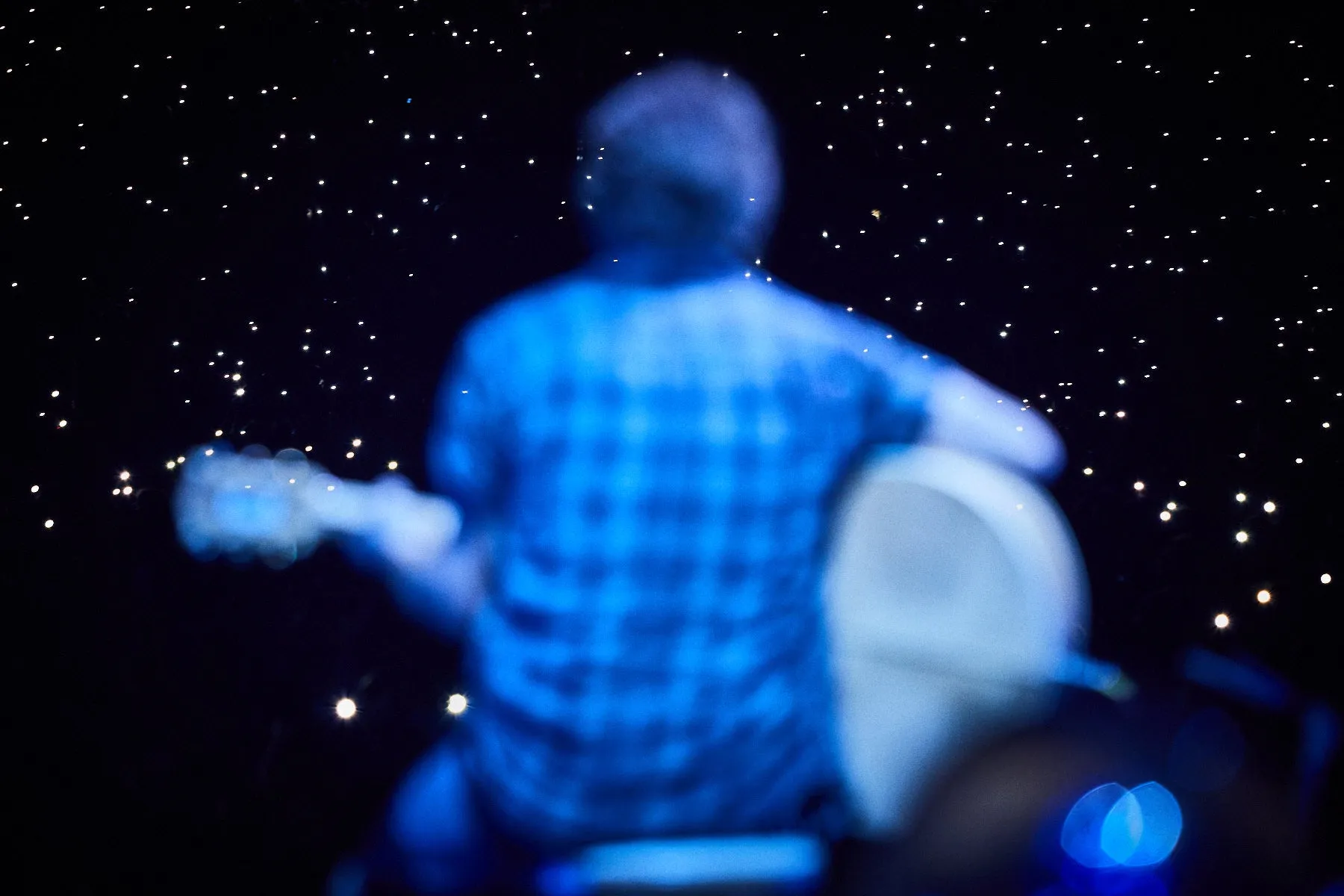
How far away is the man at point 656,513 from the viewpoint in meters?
0.94

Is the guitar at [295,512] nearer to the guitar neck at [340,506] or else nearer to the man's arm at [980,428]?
the guitar neck at [340,506]

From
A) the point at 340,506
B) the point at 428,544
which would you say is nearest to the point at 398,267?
the point at 340,506

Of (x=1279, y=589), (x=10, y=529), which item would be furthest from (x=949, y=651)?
(x=10, y=529)

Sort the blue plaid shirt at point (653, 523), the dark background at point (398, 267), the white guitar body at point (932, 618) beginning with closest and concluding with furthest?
the blue plaid shirt at point (653, 523), the white guitar body at point (932, 618), the dark background at point (398, 267)

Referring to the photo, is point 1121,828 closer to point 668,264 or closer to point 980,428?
point 980,428

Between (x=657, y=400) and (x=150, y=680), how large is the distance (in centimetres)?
122

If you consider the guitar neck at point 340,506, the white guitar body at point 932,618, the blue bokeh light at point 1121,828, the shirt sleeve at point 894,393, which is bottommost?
the blue bokeh light at point 1121,828

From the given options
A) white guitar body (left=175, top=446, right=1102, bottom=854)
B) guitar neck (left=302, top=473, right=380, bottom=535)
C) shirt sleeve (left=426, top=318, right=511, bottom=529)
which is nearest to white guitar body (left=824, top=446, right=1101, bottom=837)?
white guitar body (left=175, top=446, right=1102, bottom=854)

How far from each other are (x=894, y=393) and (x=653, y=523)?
349 millimetres

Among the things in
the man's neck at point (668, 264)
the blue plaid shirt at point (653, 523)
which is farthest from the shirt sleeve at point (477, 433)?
the man's neck at point (668, 264)

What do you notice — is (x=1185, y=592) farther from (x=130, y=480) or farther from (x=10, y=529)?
(x=10, y=529)

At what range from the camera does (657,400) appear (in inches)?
36.7

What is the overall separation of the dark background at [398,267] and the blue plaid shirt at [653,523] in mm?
598

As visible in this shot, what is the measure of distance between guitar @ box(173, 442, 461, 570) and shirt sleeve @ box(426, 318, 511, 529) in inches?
2.2
